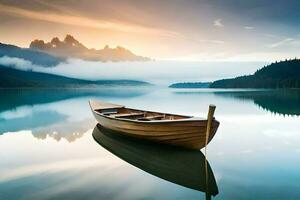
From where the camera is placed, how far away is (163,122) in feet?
37.8

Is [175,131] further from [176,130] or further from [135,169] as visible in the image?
[135,169]

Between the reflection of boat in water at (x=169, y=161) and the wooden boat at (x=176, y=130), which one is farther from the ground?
the wooden boat at (x=176, y=130)

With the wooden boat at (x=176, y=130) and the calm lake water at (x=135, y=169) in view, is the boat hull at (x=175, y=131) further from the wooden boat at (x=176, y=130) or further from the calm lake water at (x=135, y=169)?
the calm lake water at (x=135, y=169)

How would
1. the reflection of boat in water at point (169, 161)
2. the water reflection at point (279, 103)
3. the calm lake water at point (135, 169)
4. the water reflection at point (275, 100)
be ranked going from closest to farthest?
the calm lake water at point (135, 169) → the reflection of boat in water at point (169, 161) → the water reflection at point (279, 103) → the water reflection at point (275, 100)

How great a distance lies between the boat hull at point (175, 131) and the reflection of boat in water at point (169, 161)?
37 cm

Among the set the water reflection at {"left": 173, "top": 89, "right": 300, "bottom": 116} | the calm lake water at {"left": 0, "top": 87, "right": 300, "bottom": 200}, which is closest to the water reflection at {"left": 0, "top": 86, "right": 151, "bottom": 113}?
the calm lake water at {"left": 0, "top": 87, "right": 300, "bottom": 200}

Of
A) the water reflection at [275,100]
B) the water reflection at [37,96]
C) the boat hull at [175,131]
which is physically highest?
the boat hull at [175,131]

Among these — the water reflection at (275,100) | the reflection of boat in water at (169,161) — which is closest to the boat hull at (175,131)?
the reflection of boat in water at (169,161)

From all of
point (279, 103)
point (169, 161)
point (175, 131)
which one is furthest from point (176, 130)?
point (279, 103)

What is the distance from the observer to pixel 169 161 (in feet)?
34.8

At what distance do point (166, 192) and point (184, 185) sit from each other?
765 mm

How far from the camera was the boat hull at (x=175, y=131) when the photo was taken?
35.6ft

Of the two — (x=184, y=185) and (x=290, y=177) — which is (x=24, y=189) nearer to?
(x=184, y=185)

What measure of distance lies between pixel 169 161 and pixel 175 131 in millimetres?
1261
